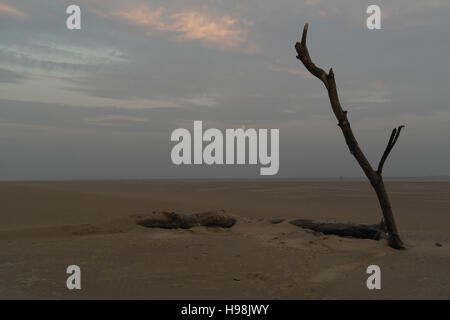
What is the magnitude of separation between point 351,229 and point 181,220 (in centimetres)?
456

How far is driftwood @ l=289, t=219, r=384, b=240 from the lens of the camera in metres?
8.49

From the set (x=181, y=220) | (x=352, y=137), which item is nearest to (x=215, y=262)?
(x=181, y=220)

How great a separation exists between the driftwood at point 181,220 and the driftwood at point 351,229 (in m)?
2.52

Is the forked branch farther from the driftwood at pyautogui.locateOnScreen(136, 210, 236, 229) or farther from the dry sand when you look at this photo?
the driftwood at pyautogui.locateOnScreen(136, 210, 236, 229)

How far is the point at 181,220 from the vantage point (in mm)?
10000

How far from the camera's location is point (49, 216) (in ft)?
41.4

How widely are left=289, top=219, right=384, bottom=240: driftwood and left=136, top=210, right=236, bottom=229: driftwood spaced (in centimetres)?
252

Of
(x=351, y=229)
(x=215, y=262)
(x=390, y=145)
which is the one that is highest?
(x=390, y=145)

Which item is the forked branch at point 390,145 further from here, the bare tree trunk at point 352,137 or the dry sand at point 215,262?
the dry sand at point 215,262

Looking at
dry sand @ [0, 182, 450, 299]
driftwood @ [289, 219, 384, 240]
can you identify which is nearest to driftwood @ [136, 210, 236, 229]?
dry sand @ [0, 182, 450, 299]

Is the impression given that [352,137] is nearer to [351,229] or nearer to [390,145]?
[390,145]

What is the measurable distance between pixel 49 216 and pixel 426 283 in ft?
38.9
